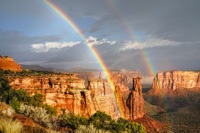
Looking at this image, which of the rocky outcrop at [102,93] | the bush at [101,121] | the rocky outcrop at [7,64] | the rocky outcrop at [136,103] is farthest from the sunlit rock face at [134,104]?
the bush at [101,121]

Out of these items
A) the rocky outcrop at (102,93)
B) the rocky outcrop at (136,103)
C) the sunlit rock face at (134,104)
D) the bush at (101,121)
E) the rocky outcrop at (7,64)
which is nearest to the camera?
the bush at (101,121)

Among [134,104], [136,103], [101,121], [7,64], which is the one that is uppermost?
[7,64]

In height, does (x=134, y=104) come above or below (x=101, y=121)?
below

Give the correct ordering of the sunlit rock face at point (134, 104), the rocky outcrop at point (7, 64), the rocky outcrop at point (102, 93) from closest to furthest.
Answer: the rocky outcrop at point (7, 64)
the rocky outcrop at point (102, 93)
the sunlit rock face at point (134, 104)

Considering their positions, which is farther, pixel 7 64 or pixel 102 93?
pixel 102 93

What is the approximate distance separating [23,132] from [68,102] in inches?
1715

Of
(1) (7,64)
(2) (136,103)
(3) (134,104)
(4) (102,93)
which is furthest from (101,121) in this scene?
(2) (136,103)

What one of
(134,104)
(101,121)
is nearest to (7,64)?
(101,121)

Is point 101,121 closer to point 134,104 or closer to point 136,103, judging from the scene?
point 134,104

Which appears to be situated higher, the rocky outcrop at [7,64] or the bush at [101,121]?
the rocky outcrop at [7,64]

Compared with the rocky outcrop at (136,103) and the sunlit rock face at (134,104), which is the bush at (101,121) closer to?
the sunlit rock face at (134,104)

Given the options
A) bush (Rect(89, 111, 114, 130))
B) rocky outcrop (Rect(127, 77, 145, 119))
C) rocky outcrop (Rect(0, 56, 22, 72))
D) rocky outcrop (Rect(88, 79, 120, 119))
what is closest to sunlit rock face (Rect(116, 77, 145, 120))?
rocky outcrop (Rect(127, 77, 145, 119))

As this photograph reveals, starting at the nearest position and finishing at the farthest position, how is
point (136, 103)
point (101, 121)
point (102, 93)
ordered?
1. point (101, 121)
2. point (102, 93)
3. point (136, 103)

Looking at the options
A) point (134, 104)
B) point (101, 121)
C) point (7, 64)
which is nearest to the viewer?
point (101, 121)
